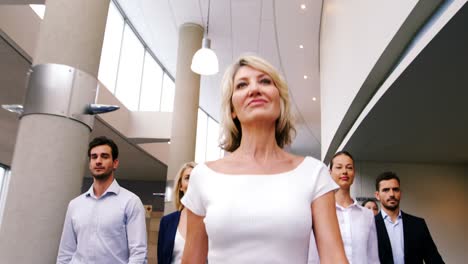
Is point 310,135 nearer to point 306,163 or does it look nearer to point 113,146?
point 113,146

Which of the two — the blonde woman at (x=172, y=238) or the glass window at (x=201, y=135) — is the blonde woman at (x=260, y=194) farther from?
the glass window at (x=201, y=135)

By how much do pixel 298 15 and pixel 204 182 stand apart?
9.80m

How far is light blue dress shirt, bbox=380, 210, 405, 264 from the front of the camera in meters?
3.76

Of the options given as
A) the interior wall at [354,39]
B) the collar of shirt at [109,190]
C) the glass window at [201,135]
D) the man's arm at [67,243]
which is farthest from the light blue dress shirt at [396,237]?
the glass window at [201,135]

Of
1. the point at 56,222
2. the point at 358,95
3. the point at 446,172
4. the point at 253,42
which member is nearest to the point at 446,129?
the point at 358,95

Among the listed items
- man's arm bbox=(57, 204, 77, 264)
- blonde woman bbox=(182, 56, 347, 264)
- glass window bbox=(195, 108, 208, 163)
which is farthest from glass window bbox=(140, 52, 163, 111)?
blonde woman bbox=(182, 56, 347, 264)

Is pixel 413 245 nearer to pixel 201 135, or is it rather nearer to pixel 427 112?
pixel 427 112

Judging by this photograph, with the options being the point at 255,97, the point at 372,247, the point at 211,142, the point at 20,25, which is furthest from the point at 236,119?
the point at 211,142

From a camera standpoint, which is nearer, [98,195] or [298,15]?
[98,195]

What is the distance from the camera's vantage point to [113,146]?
10.5 feet

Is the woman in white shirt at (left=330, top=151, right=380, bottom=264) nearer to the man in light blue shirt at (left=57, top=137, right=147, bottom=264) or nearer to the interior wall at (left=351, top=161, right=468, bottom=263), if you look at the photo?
the man in light blue shirt at (left=57, top=137, right=147, bottom=264)

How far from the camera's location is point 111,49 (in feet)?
37.9

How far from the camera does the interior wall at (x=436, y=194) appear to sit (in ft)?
26.5

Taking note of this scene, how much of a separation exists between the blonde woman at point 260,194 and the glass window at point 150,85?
12.6 m
